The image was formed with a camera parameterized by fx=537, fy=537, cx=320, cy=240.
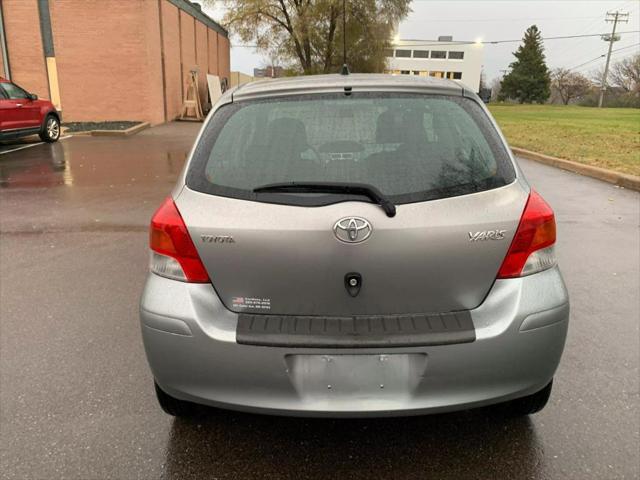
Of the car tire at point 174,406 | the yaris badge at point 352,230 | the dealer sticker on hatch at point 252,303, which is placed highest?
the yaris badge at point 352,230

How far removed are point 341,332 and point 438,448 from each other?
2.86 ft

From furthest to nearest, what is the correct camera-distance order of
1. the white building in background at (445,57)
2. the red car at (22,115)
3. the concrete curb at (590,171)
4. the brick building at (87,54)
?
the white building in background at (445,57) < the brick building at (87,54) < the red car at (22,115) < the concrete curb at (590,171)

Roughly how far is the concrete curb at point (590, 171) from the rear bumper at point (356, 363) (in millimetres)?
8232

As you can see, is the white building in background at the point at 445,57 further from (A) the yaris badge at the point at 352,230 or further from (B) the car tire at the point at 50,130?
(A) the yaris badge at the point at 352,230

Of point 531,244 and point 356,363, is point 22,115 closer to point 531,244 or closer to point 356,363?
point 356,363

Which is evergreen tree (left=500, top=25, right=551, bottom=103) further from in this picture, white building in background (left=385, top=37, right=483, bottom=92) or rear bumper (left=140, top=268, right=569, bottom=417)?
rear bumper (left=140, top=268, right=569, bottom=417)

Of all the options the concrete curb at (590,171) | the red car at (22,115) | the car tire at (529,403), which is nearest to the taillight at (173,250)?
the car tire at (529,403)

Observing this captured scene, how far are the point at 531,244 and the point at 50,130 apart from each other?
16.7 metres

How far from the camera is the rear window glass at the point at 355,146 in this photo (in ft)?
7.25

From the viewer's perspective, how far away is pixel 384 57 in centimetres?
3656

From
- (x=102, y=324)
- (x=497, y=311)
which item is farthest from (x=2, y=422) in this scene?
(x=497, y=311)

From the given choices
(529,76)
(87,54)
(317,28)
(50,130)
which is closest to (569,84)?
(529,76)

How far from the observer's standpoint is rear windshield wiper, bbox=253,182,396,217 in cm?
210

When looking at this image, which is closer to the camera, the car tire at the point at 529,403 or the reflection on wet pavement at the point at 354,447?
the reflection on wet pavement at the point at 354,447
